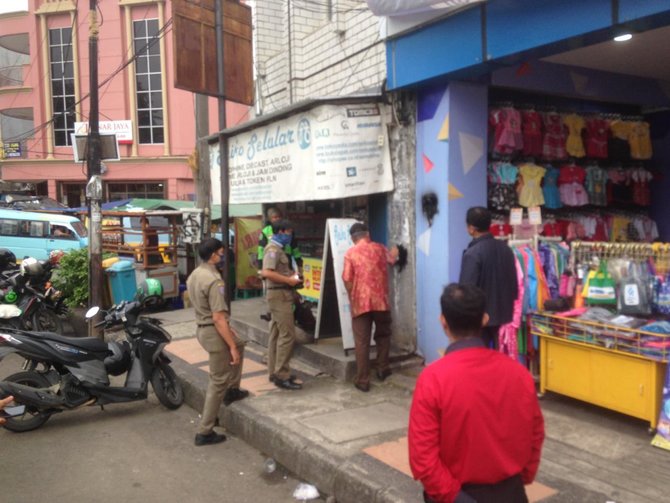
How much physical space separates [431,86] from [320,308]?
2.83 meters

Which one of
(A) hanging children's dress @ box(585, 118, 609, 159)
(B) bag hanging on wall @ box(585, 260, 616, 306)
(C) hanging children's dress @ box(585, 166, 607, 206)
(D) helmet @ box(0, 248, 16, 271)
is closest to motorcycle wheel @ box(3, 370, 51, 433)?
(B) bag hanging on wall @ box(585, 260, 616, 306)

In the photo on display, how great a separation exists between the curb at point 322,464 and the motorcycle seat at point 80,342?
140cm

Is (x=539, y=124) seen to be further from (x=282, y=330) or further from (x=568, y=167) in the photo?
(x=282, y=330)

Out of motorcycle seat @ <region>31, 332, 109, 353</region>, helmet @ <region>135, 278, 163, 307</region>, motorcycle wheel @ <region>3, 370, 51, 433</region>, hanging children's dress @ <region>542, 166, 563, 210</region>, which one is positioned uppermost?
hanging children's dress @ <region>542, 166, 563, 210</region>

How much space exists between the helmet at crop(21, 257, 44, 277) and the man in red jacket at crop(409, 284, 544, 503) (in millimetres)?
8936

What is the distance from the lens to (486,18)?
508 cm

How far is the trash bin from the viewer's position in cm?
1028

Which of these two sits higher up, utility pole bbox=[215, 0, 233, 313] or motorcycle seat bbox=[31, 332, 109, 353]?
utility pole bbox=[215, 0, 233, 313]

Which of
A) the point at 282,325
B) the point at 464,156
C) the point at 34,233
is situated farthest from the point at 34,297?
the point at 34,233

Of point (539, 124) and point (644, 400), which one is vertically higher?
point (539, 124)

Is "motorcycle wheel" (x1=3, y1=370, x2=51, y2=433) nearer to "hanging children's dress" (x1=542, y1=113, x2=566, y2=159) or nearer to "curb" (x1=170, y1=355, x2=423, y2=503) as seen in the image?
"curb" (x1=170, y1=355, x2=423, y2=503)

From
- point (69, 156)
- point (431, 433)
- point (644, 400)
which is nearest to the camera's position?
point (431, 433)

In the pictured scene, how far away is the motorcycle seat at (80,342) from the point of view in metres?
5.60

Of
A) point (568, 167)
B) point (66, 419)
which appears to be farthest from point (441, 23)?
point (66, 419)
